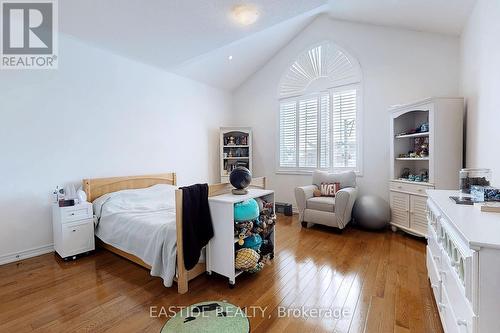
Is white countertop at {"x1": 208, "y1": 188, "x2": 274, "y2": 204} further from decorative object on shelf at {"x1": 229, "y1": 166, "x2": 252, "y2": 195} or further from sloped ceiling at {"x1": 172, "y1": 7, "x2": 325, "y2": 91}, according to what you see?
sloped ceiling at {"x1": 172, "y1": 7, "x2": 325, "y2": 91}

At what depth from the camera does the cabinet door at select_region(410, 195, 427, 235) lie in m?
3.06

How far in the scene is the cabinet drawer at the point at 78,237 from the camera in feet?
9.14

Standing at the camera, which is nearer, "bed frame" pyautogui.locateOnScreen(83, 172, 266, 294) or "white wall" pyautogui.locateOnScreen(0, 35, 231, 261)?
"bed frame" pyautogui.locateOnScreen(83, 172, 266, 294)

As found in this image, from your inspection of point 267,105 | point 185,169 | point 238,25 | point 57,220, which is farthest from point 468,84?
point 57,220

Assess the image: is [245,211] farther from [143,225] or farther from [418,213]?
[418,213]

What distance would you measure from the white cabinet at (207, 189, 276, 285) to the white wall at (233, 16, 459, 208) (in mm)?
2642

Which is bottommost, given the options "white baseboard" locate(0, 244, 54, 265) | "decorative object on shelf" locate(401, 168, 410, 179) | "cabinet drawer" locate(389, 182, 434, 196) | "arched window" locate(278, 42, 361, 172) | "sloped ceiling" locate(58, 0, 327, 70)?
"white baseboard" locate(0, 244, 54, 265)

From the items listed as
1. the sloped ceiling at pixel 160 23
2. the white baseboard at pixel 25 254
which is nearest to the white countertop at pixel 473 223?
the sloped ceiling at pixel 160 23

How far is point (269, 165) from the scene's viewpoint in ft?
17.0

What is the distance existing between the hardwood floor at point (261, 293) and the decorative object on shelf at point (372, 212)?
60 centimetres

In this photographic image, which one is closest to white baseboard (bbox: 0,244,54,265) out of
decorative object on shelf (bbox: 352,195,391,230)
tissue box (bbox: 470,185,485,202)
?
decorative object on shelf (bbox: 352,195,391,230)

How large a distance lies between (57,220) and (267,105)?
13.2 feet

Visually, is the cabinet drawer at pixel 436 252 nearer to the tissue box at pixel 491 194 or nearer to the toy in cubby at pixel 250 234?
the tissue box at pixel 491 194
